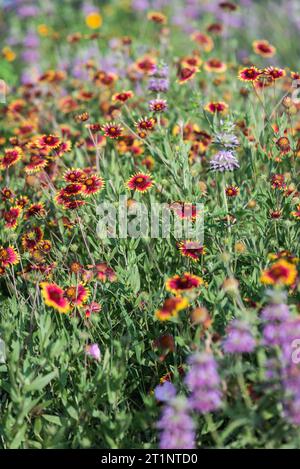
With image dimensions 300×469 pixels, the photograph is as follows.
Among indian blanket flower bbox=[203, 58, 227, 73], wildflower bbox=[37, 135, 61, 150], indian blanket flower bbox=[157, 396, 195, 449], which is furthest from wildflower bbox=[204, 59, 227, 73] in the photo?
indian blanket flower bbox=[157, 396, 195, 449]

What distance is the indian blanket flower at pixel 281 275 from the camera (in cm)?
207

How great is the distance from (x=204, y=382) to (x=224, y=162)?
1426 mm

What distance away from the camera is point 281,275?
2086 mm

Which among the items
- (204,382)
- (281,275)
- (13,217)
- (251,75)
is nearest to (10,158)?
(13,217)

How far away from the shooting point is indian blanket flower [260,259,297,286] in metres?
2.07

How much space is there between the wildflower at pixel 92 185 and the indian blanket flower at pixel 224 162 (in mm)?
623

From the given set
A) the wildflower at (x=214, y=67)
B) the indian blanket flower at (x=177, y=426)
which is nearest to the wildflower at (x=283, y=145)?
the wildflower at (x=214, y=67)

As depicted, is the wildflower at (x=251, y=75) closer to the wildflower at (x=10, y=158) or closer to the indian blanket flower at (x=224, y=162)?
the indian blanket flower at (x=224, y=162)

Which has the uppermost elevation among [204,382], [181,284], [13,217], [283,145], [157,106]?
[157,106]

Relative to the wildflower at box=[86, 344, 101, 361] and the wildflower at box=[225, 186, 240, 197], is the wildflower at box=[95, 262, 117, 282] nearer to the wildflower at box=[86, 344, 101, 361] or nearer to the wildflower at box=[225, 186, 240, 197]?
the wildflower at box=[86, 344, 101, 361]

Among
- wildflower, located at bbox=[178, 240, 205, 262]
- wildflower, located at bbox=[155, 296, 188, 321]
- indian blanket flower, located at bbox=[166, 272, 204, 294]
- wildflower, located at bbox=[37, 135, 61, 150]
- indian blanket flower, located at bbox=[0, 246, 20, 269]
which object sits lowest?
wildflower, located at bbox=[155, 296, 188, 321]

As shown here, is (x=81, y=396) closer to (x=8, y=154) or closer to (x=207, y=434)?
(x=207, y=434)

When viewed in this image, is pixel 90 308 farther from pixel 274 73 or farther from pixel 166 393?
pixel 274 73

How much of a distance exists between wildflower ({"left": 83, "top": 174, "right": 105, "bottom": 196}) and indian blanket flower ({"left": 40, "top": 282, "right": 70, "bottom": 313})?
70cm
